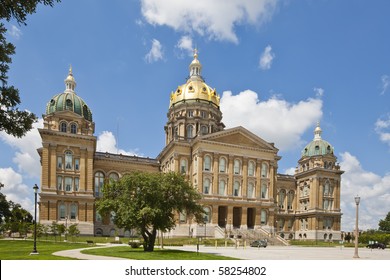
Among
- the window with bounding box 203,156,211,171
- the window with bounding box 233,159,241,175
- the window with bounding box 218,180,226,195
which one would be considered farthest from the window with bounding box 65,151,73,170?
the window with bounding box 233,159,241,175

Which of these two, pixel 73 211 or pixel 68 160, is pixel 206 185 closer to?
pixel 73 211

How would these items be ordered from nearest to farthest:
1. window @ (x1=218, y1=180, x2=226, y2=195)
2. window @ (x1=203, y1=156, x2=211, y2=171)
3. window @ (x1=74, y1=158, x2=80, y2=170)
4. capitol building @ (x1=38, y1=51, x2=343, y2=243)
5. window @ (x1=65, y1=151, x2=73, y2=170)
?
capitol building @ (x1=38, y1=51, x2=343, y2=243)
window @ (x1=65, y1=151, x2=73, y2=170)
window @ (x1=74, y1=158, x2=80, y2=170)
window @ (x1=203, y1=156, x2=211, y2=171)
window @ (x1=218, y1=180, x2=226, y2=195)

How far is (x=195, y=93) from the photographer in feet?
294

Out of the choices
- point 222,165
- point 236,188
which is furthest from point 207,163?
point 236,188

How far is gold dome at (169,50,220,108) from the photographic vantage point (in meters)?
89.6

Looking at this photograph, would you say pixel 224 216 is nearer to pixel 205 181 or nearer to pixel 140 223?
pixel 205 181

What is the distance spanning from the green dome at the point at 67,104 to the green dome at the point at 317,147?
58.4 m

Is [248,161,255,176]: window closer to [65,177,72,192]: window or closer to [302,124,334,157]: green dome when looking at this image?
[302,124,334,157]: green dome

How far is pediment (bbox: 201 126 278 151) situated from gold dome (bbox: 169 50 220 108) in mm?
18426

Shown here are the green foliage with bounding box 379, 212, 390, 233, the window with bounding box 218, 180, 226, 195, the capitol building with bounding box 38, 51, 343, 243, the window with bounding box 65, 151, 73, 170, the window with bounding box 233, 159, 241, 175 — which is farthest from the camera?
the green foliage with bounding box 379, 212, 390, 233

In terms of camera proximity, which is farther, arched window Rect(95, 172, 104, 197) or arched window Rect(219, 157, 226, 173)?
arched window Rect(95, 172, 104, 197)

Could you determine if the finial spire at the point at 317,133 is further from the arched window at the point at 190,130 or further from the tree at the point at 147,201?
the tree at the point at 147,201

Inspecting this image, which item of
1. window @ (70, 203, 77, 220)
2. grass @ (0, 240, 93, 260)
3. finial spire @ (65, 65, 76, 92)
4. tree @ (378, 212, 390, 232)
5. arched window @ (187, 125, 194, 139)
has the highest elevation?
finial spire @ (65, 65, 76, 92)

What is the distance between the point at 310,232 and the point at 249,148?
104ft
